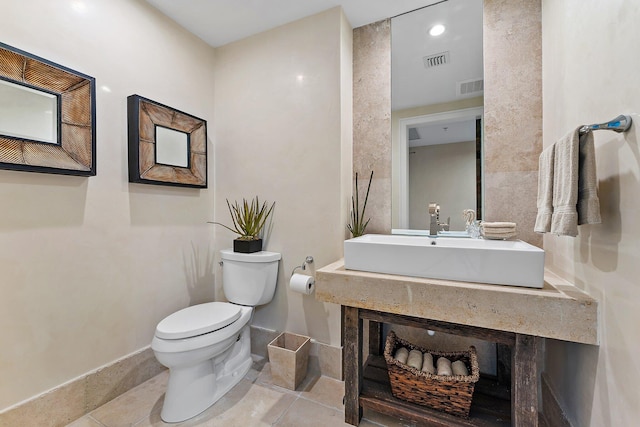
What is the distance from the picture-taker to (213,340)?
1.40 m

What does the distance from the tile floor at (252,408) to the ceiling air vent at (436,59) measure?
6.93 ft

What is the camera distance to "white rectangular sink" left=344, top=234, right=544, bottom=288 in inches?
39.4

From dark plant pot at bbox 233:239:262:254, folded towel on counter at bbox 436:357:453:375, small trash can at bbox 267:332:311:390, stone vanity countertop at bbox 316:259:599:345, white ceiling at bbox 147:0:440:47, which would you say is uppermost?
white ceiling at bbox 147:0:440:47

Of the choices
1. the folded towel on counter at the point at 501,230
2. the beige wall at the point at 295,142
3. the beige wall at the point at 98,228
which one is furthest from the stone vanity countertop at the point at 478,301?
the beige wall at the point at 98,228

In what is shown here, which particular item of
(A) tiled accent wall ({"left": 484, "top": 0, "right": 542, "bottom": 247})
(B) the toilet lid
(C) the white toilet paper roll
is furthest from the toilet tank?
(A) tiled accent wall ({"left": 484, "top": 0, "right": 542, "bottom": 247})

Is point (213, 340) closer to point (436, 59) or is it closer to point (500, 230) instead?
point (500, 230)

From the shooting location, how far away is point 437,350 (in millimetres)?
1623

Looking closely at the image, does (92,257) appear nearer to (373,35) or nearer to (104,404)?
(104,404)

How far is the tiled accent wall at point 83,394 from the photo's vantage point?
1.20 m

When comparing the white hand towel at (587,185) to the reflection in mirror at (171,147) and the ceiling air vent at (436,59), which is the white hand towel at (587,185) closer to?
the ceiling air vent at (436,59)

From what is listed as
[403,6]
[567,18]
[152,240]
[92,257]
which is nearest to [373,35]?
[403,6]

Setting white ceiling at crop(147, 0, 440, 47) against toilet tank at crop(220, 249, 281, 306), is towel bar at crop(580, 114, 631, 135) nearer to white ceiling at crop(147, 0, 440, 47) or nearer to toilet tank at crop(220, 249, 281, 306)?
white ceiling at crop(147, 0, 440, 47)

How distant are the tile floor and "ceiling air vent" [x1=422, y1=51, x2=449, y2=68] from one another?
211 centimetres

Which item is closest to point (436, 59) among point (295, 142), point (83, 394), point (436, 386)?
point (295, 142)
